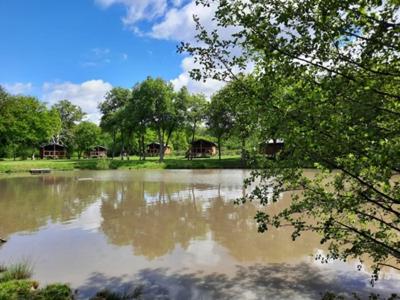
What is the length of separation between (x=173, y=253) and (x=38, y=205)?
1230cm

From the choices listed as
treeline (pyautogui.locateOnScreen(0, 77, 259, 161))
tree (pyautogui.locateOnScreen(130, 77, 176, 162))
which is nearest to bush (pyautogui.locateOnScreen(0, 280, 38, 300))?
treeline (pyautogui.locateOnScreen(0, 77, 259, 161))

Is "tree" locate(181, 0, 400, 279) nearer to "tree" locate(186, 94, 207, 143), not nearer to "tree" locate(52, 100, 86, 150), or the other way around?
"tree" locate(186, 94, 207, 143)

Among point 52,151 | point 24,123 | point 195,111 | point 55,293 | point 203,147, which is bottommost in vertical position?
point 55,293

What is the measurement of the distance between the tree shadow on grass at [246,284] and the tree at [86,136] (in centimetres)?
6985

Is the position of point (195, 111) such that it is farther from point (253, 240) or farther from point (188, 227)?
point (253, 240)

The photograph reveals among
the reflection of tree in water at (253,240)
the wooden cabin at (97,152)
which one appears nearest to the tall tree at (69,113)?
the wooden cabin at (97,152)

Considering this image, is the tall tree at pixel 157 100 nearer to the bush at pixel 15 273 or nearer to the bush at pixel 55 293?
the bush at pixel 15 273

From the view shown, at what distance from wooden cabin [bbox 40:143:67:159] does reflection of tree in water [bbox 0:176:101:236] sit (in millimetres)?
44593

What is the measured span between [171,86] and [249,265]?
47.6 m

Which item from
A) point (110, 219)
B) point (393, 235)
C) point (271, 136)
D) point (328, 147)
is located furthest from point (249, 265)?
point (110, 219)

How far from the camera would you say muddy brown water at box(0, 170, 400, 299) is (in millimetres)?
7102

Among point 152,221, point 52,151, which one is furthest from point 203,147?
point 152,221

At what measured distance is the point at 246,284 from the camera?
23.7 ft

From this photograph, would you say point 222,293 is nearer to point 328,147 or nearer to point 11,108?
point 328,147
